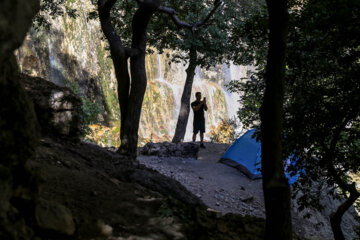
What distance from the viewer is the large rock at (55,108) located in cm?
552

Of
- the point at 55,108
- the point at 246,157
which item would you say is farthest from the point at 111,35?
the point at 246,157

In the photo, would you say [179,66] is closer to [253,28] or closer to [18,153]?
[253,28]

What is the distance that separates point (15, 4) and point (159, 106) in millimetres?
24742

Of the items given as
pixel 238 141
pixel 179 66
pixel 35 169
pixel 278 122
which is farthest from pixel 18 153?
pixel 179 66

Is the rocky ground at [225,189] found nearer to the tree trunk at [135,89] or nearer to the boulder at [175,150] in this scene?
the boulder at [175,150]

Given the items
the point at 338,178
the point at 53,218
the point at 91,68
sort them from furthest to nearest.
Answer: the point at 91,68
the point at 338,178
the point at 53,218

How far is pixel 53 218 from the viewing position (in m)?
2.71

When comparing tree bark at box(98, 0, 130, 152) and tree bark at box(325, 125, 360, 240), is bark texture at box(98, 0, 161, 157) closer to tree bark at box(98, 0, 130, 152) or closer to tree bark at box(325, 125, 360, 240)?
tree bark at box(98, 0, 130, 152)

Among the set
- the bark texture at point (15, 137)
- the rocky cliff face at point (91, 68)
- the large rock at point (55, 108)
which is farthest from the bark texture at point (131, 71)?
the rocky cliff face at point (91, 68)

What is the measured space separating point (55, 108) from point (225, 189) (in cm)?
478

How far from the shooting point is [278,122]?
2885 mm

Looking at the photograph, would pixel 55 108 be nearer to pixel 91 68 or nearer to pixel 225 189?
pixel 225 189

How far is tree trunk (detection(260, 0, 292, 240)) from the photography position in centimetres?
283

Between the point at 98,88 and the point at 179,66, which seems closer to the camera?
the point at 98,88
